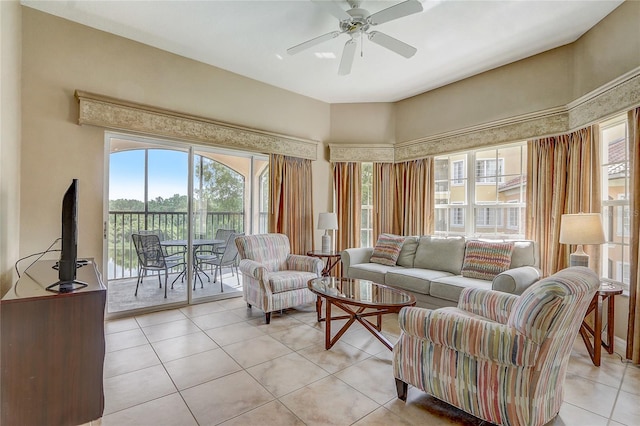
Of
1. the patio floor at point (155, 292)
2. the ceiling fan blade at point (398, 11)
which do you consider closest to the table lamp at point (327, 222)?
the patio floor at point (155, 292)

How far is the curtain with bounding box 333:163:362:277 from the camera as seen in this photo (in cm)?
533

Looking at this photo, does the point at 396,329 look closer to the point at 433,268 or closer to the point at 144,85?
the point at 433,268

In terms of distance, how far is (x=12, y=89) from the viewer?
2.41 m

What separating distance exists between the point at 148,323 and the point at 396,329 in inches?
106

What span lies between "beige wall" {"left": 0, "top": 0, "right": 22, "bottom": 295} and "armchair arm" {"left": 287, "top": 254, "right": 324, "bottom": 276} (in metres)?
2.62

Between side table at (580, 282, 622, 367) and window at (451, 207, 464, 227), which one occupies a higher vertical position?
window at (451, 207, 464, 227)

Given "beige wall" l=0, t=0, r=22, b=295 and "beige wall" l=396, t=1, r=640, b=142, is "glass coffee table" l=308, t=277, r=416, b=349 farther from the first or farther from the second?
"beige wall" l=396, t=1, r=640, b=142

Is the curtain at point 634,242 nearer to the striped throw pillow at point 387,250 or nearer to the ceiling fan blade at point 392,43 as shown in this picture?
the ceiling fan blade at point 392,43

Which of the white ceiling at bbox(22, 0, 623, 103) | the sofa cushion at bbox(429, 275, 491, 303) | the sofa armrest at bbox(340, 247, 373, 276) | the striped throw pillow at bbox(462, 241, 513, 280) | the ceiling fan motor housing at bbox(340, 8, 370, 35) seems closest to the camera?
the ceiling fan motor housing at bbox(340, 8, 370, 35)

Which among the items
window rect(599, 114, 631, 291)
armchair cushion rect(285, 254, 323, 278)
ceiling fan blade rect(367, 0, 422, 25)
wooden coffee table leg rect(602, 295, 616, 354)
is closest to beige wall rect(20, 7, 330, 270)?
armchair cushion rect(285, 254, 323, 278)

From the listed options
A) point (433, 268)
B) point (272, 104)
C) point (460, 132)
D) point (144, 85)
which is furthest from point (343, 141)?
point (144, 85)

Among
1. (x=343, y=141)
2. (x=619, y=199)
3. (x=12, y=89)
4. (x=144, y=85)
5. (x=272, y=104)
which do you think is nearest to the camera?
(x=12, y=89)

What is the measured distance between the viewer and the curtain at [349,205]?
5.33 m

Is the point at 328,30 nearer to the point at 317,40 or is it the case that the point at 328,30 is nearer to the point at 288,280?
the point at 317,40
